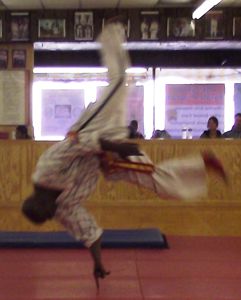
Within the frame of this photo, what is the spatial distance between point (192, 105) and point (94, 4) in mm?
3113

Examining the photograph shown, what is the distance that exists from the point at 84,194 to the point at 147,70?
321 inches

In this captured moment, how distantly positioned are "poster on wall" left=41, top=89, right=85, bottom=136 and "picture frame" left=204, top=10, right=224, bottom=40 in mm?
2778

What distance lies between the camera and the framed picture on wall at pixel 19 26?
9.63m

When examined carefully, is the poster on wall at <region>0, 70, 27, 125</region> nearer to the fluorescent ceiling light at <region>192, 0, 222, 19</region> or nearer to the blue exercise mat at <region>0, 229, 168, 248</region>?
the fluorescent ceiling light at <region>192, 0, 222, 19</region>

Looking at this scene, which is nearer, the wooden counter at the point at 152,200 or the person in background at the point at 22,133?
the wooden counter at the point at 152,200

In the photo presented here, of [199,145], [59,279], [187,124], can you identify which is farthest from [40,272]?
[187,124]

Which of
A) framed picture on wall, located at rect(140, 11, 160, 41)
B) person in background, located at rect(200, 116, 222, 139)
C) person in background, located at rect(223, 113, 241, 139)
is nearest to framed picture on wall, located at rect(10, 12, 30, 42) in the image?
framed picture on wall, located at rect(140, 11, 160, 41)

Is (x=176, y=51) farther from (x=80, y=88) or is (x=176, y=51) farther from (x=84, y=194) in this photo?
(x=84, y=194)

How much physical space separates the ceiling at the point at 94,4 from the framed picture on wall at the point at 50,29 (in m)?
0.23

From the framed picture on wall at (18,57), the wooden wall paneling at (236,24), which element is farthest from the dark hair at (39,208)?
the wooden wall paneling at (236,24)

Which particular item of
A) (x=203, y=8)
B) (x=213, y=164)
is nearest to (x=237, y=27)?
(x=203, y=8)

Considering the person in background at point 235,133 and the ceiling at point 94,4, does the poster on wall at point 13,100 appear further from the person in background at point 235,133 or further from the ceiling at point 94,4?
the person in background at point 235,133

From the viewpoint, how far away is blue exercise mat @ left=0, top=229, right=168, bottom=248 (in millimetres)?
5039

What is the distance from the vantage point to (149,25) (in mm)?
9711
